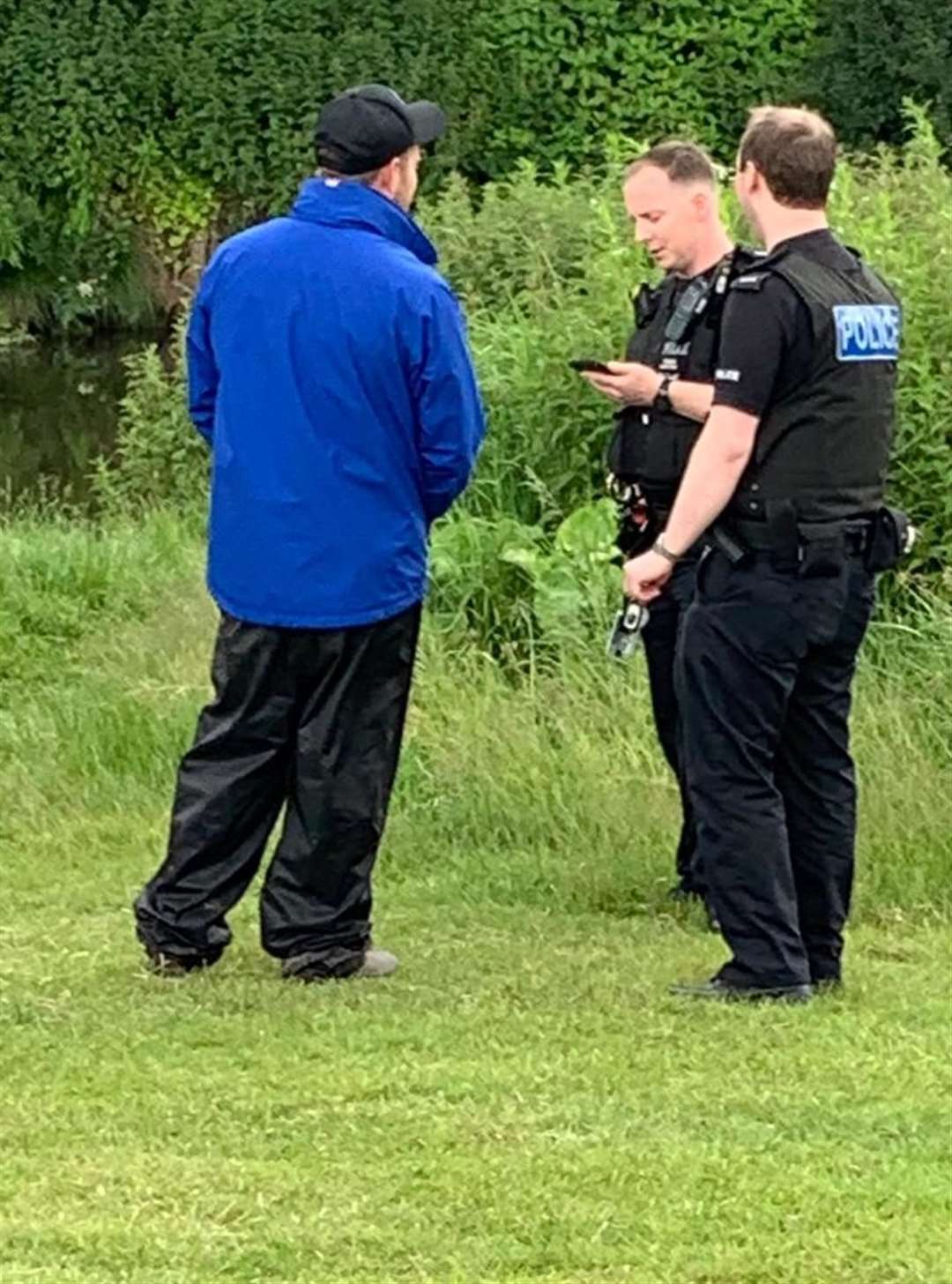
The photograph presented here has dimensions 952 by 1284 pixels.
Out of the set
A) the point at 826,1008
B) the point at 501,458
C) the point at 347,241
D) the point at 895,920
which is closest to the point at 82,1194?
the point at 826,1008

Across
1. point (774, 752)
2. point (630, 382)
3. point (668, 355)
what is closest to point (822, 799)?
point (774, 752)

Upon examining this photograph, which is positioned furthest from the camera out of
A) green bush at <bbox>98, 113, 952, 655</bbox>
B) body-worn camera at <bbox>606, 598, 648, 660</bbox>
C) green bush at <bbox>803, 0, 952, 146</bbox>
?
green bush at <bbox>803, 0, 952, 146</bbox>

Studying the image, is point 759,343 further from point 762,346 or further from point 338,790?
point 338,790

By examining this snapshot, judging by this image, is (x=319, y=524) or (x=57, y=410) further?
(x=57, y=410)

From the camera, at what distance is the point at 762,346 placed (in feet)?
17.1

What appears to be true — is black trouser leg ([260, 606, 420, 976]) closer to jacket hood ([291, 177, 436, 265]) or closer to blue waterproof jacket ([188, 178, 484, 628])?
blue waterproof jacket ([188, 178, 484, 628])

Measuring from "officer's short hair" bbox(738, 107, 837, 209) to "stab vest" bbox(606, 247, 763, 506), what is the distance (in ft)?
2.34

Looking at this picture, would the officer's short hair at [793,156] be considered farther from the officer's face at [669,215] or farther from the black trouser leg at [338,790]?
the black trouser leg at [338,790]

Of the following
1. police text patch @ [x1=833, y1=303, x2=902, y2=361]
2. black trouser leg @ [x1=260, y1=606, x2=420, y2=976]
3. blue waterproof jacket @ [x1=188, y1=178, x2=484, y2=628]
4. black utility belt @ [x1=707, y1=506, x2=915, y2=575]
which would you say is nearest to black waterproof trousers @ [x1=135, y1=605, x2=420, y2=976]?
black trouser leg @ [x1=260, y1=606, x2=420, y2=976]

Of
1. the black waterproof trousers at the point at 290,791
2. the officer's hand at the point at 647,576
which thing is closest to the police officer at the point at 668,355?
the officer's hand at the point at 647,576

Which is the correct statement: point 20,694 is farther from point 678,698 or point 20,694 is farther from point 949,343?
point 678,698

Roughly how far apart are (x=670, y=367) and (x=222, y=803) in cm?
145

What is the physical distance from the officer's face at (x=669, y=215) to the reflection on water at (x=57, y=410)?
10.9 m

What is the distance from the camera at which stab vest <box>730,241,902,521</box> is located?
208 inches
